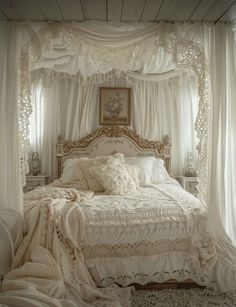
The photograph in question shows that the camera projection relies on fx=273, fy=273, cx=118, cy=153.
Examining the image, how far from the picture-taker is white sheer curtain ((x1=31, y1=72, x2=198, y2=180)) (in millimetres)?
4297

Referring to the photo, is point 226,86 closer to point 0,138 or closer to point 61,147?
point 0,138

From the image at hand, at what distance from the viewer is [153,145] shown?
4.31 meters

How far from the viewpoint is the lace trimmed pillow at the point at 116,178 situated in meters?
2.99

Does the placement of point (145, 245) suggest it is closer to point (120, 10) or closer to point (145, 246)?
point (145, 246)

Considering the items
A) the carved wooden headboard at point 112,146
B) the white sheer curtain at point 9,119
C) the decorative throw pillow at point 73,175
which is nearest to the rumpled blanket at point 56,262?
the white sheer curtain at point 9,119

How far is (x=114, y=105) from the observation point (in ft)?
14.3

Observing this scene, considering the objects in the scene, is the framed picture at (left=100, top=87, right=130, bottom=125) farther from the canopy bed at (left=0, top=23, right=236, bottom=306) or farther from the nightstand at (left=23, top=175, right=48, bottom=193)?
the canopy bed at (left=0, top=23, right=236, bottom=306)

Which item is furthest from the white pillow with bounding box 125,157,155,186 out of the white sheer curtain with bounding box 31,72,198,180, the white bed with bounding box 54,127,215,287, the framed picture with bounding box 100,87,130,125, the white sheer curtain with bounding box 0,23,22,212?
the white sheer curtain with bounding box 0,23,22,212

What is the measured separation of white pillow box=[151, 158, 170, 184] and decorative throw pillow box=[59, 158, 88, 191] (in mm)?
1014

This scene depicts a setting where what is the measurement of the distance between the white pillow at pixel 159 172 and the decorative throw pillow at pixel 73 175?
1014mm

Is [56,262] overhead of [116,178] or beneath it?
beneath

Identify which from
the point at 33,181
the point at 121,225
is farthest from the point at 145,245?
the point at 33,181

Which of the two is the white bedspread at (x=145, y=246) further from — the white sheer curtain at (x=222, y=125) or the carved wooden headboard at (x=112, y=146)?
the carved wooden headboard at (x=112, y=146)

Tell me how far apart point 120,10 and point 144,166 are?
2.14 meters
